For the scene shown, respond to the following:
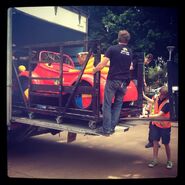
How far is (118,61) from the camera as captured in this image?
3990mm

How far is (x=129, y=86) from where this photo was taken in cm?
472

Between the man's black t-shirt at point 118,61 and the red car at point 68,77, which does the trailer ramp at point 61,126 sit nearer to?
the red car at point 68,77

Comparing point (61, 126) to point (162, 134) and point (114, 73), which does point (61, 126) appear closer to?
point (114, 73)

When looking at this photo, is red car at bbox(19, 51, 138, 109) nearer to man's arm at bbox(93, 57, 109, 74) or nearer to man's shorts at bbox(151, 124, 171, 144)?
man's arm at bbox(93, 57, 109, 74)

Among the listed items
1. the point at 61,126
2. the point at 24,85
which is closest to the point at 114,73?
the point at 61,126

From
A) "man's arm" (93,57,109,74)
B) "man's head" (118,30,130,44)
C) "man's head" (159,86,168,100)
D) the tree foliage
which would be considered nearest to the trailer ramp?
"man's head" (159,86,168,100)

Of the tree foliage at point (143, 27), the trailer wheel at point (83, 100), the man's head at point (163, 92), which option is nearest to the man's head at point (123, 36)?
the trailer wheel at point (83, 100)

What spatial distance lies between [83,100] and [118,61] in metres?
0.85

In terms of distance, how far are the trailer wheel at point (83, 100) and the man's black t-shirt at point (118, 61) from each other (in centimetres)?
51

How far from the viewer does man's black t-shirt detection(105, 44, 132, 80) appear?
394cm

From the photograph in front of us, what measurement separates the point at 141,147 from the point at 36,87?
2494 mm

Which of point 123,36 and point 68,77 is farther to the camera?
point 68,77
